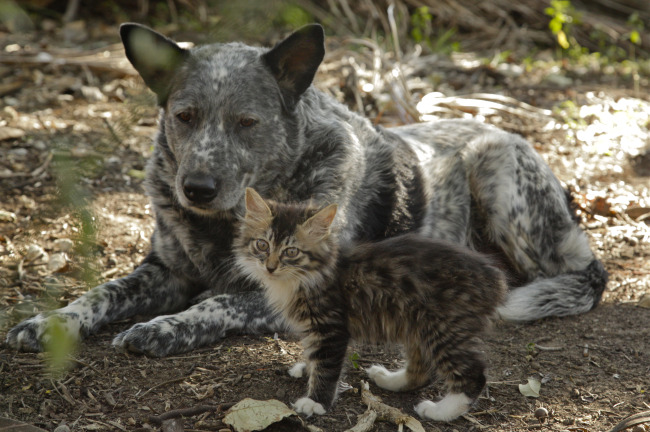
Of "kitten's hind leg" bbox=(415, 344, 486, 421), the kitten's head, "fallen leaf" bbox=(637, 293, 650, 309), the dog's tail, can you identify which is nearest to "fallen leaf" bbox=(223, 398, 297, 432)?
the kitten's head

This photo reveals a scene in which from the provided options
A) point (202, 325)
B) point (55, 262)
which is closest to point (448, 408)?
point (202, 325)

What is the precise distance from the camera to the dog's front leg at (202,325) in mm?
3314

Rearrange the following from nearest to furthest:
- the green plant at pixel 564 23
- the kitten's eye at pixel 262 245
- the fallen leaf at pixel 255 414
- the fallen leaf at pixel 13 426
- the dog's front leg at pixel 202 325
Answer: the fallen leaf at pixel 13 426
the fallen leaf at pixel 255 414
the kitten's eye at pixel 262 245
the dog's front leg at pixel 202 325
the green plant at pixel 564 23

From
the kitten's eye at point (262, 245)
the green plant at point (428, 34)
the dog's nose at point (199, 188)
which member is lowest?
the green plant at point (428, 34)

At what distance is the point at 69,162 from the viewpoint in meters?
1.10

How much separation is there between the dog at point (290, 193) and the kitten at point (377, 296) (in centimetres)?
78

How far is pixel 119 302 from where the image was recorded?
3775 millimetres

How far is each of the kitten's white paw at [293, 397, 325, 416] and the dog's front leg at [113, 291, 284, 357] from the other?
819mm

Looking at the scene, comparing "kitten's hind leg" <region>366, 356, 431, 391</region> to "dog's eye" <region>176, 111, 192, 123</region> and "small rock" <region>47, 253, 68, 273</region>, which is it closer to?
"dog's eye" <region>176, 111, 192, 123</region>

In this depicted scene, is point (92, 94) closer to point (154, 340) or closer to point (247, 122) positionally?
point (247, 122)

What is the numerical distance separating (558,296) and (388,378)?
1598 mm

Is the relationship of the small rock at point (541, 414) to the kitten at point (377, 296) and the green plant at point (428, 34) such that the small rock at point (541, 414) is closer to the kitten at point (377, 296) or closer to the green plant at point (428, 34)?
the kitten at point (377, 296)

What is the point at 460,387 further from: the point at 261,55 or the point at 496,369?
the point at 261,55

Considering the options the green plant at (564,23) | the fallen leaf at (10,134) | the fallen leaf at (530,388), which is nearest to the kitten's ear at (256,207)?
the fallen leaf at (530,388)
